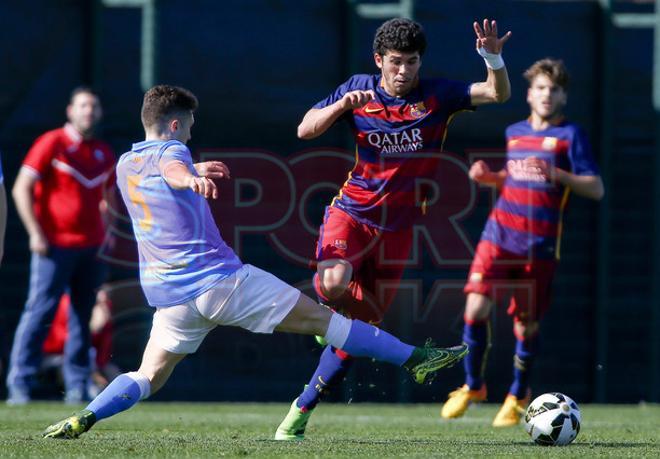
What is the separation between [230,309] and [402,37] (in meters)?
1.84

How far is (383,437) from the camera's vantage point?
300 inches

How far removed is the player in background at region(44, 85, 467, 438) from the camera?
21.2ft

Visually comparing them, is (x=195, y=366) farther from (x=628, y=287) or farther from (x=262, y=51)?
(x=628, y=287)

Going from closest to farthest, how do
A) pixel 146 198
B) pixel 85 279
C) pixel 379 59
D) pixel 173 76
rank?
pixel 146 198
pixel 379 59
pixel 85 279
pixel 173 76

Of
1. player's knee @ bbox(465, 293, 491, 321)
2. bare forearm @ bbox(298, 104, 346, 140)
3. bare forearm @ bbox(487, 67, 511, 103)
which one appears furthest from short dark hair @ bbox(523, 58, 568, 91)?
bare forearm @ bbox(298, 104, 346, 140)

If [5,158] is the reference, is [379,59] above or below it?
above

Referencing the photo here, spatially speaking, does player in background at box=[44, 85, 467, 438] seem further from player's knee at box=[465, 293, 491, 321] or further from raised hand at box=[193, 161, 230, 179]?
player's knee at box=[465, 293, 491, 321]

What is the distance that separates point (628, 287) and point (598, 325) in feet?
1.36

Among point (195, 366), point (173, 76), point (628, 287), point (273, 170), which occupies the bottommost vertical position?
point (195, 366)

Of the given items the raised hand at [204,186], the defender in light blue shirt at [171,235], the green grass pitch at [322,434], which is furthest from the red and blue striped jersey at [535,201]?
the raised hand at [204,186]

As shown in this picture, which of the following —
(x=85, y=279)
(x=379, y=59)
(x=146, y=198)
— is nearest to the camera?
(x=146, y=198)

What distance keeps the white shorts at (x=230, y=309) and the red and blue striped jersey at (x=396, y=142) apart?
1.21 m

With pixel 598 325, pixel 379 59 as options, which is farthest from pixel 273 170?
pixel 379 59

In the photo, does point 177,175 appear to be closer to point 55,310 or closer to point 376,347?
point 376,347
